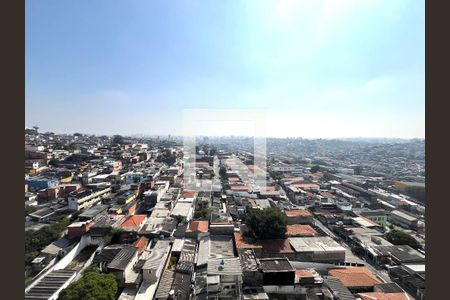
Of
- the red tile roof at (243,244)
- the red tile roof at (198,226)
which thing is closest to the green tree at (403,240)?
the red tile roof at (243,244)

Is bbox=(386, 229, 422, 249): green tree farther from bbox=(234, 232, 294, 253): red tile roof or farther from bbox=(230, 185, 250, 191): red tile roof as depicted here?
bbox=(230, 185, 250, 191): red tile roof

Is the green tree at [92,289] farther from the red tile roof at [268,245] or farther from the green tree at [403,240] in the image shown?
the green tree at [403,240]

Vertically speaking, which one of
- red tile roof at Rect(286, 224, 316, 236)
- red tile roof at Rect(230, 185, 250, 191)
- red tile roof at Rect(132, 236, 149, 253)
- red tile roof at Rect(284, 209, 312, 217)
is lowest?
red tile roof at Rect(286, 224, 316, 236)

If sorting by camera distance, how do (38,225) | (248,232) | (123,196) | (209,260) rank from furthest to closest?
(123,196), (38,225), (248,232), (209,260)

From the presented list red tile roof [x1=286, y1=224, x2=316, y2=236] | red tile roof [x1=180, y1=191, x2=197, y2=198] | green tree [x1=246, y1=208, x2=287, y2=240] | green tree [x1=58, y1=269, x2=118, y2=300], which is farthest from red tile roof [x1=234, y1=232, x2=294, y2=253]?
red tile roof [x1=180, y1=191, x2=197, y2=198]

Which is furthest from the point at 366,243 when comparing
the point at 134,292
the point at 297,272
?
the point at 134,292

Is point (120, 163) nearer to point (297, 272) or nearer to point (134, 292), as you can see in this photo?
point (134, 292)

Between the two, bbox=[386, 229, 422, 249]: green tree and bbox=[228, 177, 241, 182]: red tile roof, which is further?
bbox=[228, 177, 241, 182]: red tile roof
